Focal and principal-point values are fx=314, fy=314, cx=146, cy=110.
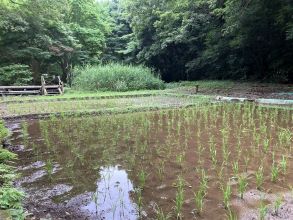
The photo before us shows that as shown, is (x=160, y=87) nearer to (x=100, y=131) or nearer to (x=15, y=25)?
(x=15, y=25)

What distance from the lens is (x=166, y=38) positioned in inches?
844

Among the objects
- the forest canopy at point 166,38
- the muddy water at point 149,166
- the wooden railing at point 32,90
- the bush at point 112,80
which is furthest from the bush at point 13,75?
the muddy water at point 149,166

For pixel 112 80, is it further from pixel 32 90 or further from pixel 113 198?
pixel 113 198

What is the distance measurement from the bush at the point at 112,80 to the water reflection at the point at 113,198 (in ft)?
45.2

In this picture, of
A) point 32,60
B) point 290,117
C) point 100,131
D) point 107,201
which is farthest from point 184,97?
point 32,60

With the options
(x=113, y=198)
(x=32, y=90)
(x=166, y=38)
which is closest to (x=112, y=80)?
(x=32, y=90)

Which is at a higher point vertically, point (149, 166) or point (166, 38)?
point (166, 38)

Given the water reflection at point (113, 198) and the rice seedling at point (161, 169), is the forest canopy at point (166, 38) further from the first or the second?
the water reflection at point (113, 198)

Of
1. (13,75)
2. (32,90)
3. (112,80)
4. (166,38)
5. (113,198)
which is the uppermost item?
(166,38)

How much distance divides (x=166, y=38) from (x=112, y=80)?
577 cm

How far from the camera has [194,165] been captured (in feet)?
13.6

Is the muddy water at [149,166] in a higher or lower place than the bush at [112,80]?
lower

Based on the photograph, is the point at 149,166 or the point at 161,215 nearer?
the point at 161,215

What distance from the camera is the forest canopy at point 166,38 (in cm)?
1451
